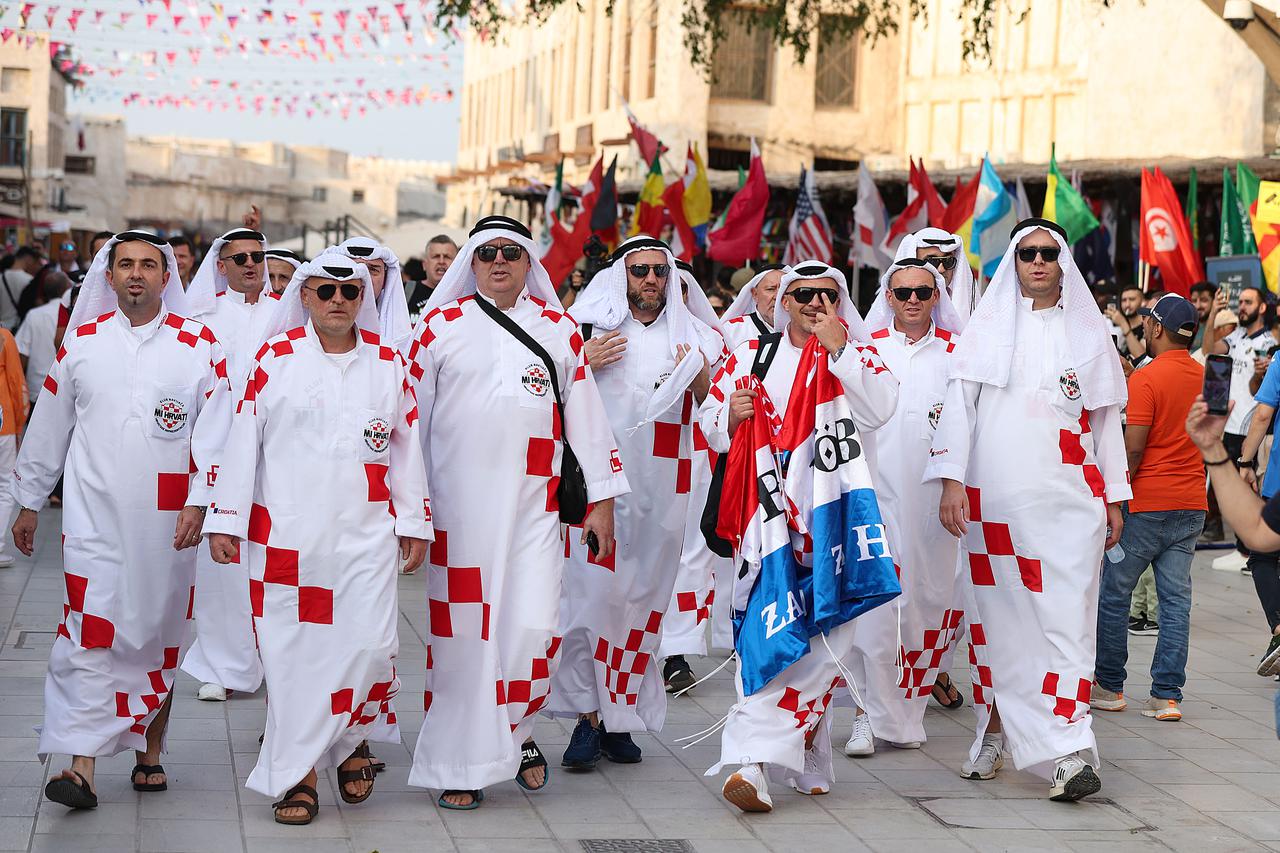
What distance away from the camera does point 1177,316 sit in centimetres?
765

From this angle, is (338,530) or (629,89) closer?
(338,530)

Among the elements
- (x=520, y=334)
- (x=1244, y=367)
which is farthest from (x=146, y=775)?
(x=1244, y=367)

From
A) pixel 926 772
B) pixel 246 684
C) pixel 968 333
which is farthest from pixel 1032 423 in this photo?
pixel 246 684

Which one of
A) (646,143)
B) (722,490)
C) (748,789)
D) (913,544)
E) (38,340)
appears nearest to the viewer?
(748,789)

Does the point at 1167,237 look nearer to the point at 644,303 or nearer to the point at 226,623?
the point at 644,303

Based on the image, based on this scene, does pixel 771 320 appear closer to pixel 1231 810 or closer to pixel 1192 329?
pixel 1192 329

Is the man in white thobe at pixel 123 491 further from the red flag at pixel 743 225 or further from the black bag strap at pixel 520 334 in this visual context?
the red flag at pixel 743 225

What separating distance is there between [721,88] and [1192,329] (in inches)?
1002

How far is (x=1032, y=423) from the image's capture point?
648cm

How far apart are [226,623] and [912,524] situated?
3.06 m

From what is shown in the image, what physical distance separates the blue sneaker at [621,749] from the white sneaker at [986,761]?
4.19 ft

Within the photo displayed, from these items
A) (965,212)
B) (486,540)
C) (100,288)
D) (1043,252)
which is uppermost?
(965,212)

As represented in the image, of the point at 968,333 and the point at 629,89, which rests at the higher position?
the point at 629,89

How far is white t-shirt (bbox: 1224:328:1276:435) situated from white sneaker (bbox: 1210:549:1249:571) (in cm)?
96
